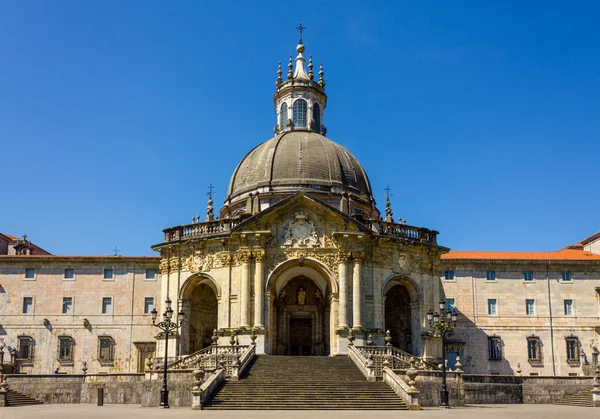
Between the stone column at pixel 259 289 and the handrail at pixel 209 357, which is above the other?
the stone column at pixel 259 289

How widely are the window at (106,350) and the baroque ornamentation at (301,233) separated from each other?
16.8 m

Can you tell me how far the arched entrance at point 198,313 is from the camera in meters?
48.6

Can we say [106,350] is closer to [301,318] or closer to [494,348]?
[301,318]

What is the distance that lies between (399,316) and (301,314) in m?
6.87

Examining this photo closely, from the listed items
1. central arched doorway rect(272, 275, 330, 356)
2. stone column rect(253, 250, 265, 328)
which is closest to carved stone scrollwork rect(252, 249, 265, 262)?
stone column rect(253, 250, 265, 328)

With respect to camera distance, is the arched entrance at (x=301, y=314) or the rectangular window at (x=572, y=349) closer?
the arched entrance at (x=301, y=314)

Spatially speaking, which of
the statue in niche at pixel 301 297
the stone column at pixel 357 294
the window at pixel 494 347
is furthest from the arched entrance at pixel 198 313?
the window at pixel 494 347

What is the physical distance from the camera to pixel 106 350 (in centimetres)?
5372

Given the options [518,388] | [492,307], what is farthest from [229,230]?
[492,307]

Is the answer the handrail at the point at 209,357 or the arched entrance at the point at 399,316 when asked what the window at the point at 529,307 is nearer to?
the arched entrance at the point at 399,316

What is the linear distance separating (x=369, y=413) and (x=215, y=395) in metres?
7.77

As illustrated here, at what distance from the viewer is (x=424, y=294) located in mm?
48594

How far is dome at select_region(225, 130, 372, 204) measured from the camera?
2079 inches

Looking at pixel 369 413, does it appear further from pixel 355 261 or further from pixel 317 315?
pixel 317 315
